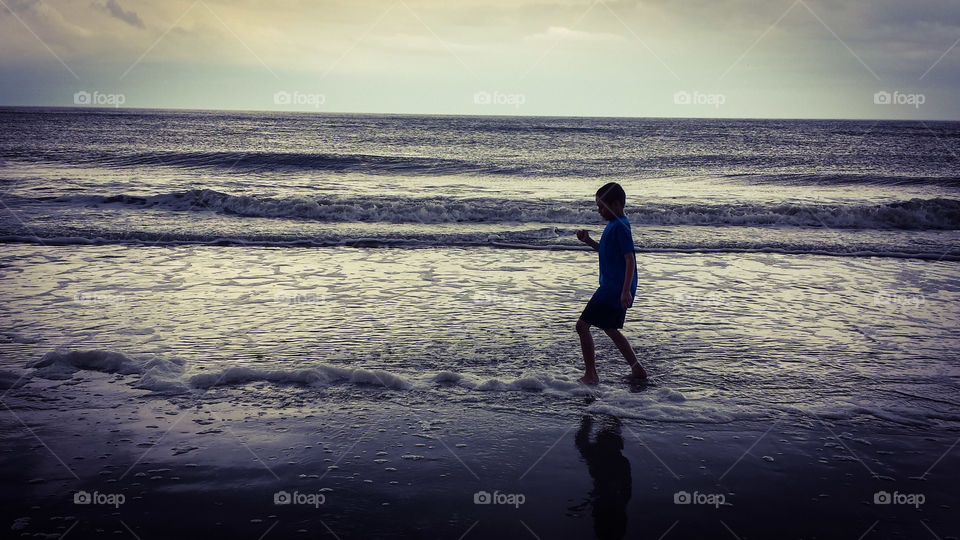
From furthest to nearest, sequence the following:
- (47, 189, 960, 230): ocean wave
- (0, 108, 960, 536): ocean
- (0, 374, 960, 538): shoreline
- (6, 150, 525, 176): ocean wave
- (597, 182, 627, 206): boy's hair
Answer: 1. (6, 150, 525, 176): ocean wave
2. (47, 189, 960, 230): ocean wave
3. (597, 182, 627, 206): boy's hair
4. (0, 108, 960, 536): ocean
5. (0, 374, 960, 538): shoreline

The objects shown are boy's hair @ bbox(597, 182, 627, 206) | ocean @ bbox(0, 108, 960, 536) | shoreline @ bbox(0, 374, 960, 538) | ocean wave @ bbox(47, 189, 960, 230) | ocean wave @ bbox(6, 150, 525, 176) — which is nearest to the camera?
shoreline @ bbox(0, 374, 960, 538)

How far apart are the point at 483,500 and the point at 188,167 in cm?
3192

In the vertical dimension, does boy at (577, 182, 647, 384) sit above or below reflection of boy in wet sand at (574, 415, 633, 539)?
above

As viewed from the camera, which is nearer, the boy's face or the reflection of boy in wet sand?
the reflection of boy in wet sand

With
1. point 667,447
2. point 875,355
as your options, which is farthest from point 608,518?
point 875,355

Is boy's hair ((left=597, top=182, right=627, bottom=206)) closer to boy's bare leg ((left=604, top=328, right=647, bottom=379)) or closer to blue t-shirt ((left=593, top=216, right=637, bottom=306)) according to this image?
blue t-shirt ((left=593, top=216, right=637, bottom=306))

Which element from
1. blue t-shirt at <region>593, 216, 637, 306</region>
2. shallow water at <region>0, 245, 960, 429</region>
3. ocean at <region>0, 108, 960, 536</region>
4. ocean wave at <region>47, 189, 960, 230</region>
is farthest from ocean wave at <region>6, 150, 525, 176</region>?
blue t-shirt at <region>593, 216, 637, 306</region>

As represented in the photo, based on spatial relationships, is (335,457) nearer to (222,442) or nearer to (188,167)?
(222,442)

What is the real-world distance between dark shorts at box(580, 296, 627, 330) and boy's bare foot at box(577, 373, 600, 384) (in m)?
0.45

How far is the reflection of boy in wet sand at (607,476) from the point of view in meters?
3.28

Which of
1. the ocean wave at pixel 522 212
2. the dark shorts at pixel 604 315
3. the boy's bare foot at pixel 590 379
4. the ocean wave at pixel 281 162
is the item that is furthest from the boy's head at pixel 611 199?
the ocean wave at pixel 281 162

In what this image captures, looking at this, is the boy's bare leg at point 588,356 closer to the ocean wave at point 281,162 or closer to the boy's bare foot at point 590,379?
the boy's bare foot at point 590,379

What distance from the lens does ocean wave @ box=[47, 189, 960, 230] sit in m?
18.0

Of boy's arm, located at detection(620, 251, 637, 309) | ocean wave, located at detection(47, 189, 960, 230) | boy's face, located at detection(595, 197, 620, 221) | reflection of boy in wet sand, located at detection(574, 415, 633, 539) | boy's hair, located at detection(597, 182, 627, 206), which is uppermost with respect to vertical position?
ocean wave, located at detection(47, 189, 960, 230)
